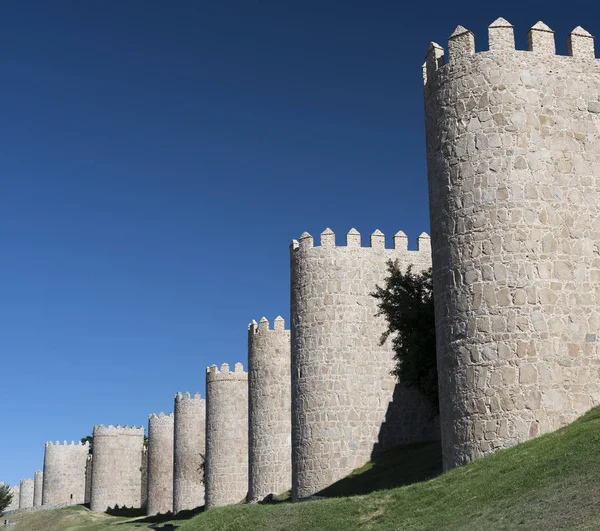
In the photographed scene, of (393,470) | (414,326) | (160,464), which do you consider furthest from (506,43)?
(160,464)

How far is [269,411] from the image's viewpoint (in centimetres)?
3434

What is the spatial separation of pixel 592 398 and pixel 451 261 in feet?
11.3

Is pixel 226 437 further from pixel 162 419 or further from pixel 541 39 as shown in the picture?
pixel 541 39

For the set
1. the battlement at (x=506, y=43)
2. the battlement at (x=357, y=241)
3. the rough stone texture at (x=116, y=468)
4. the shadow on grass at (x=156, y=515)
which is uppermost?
the battlement at (x=506, y=43)

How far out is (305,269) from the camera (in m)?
27.9

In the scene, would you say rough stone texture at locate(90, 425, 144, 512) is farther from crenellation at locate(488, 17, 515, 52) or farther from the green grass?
crenellation at locate(488, 17, 515, 52)

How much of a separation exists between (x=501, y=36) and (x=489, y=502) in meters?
8.84

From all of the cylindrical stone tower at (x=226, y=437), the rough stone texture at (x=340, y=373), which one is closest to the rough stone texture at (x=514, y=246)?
the rough stone texture at (x=340, y=373)

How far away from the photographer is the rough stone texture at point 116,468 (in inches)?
2421

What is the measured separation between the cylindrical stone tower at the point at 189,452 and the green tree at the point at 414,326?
87.2 feet

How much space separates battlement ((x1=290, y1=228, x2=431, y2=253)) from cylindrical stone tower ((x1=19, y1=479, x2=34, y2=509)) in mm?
74179

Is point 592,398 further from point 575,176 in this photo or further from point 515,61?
point 515,61

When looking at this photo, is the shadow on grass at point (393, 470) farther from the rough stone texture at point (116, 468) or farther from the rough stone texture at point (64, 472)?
the rough stone texture at point (64, 472)

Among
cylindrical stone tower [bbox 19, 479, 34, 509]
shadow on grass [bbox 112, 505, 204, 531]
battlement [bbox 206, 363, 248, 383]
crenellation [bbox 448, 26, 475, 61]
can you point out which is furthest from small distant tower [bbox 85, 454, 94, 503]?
crenellation [bbox 448, 26, 475, 61]
